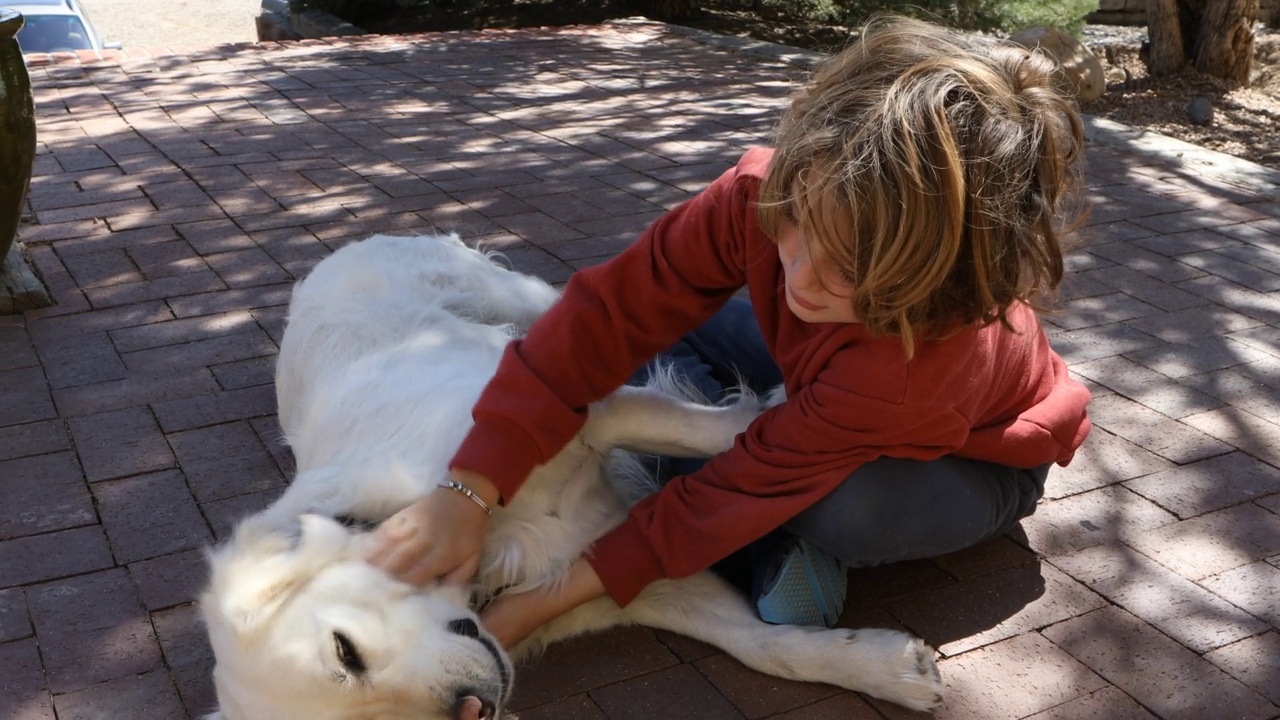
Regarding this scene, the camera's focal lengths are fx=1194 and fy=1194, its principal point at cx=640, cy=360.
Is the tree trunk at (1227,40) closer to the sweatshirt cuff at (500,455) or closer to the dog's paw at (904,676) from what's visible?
the dog's paw at (904,676)

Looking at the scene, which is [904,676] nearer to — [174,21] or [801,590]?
[801,590]

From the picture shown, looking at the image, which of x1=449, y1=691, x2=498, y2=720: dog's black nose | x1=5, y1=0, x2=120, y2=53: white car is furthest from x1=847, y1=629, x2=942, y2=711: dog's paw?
x1=5, y1=0, x2=120, y2=53: white car

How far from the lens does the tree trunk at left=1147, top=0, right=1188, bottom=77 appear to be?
26.8ft

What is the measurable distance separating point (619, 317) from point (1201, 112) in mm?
6147

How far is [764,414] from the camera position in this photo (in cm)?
251

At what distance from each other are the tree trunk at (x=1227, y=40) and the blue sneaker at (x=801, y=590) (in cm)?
700

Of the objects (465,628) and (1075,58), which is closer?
(465,628)

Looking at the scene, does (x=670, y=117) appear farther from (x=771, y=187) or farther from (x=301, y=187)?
(x=771, y=187)

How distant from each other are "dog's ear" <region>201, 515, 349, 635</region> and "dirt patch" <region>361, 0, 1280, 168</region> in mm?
2675

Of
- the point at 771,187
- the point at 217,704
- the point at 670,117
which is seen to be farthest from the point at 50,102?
the point at 771,187

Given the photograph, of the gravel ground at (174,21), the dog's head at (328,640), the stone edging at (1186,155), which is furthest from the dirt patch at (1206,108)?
the gravel ground at (174,21)

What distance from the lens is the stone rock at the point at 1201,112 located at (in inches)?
292

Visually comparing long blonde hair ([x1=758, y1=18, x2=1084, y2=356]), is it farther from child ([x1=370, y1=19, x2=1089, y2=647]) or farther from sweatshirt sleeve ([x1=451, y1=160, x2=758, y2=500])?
sweatshirt sleeve ([x1=451, y1=160, x2=758, y2=500])

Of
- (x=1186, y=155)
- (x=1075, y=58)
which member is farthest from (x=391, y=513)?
(x=1075, y=58)
